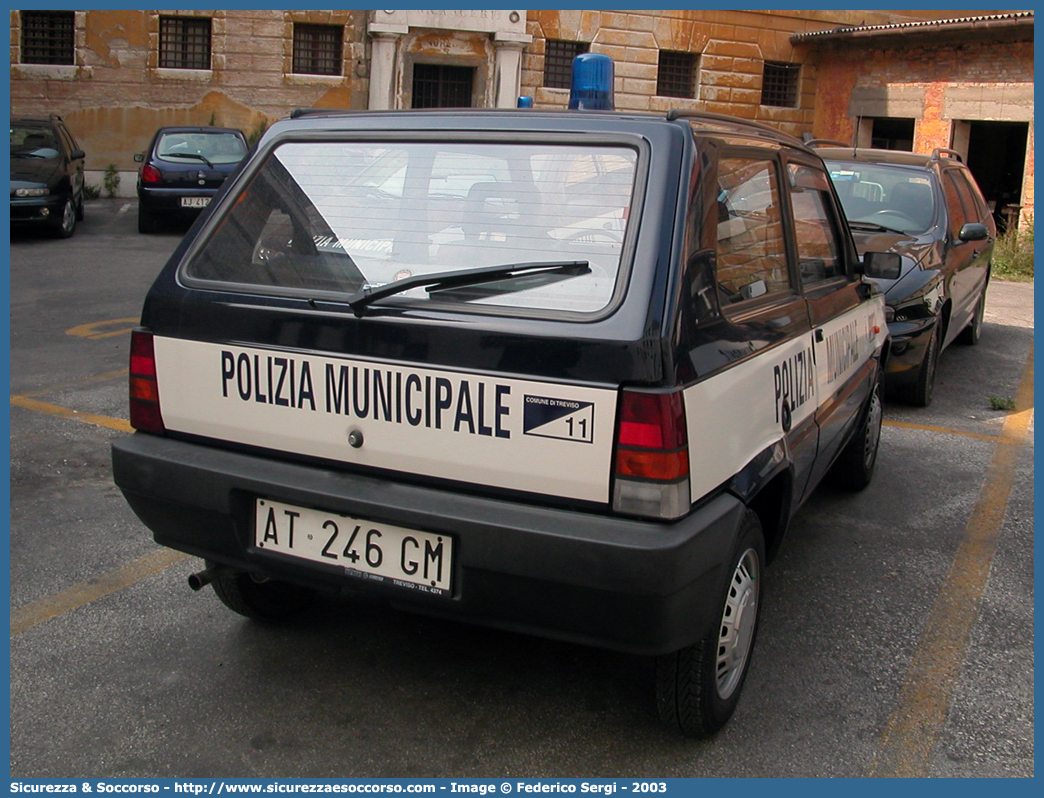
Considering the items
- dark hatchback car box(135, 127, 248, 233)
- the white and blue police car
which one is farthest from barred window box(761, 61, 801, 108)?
the white and blue police car

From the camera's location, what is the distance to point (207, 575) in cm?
305

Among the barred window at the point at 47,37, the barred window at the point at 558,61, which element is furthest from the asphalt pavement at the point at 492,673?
the barred window at the point at 558,61

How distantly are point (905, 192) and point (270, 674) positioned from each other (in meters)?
6.30

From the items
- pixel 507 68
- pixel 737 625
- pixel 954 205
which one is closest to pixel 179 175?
pixel 507 68

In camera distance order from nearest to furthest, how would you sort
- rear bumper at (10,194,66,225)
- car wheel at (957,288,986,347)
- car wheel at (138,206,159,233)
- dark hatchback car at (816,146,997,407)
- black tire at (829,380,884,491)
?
black tire at (829,380,884,491), dark hatchback car at (816,146,997,407), car wheel at (957,288,986,347), rear bumper at (10,194,66,225), car wheel at (138,206,159,233)

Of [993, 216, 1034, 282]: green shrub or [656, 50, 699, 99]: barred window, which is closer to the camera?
[993, 216, 1034, 282]: green shrub

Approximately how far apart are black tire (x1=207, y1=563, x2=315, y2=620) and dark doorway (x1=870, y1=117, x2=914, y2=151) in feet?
77.2

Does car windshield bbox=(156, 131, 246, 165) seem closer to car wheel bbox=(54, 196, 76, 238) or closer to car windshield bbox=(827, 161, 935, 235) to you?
car wheel bbox=(54, 196, 76, 238)

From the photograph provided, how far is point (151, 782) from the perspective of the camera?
8.62ft

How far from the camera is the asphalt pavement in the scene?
278 centimetres

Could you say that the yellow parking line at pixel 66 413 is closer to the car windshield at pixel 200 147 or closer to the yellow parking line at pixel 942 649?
the yellow parking line at pixel 942 649

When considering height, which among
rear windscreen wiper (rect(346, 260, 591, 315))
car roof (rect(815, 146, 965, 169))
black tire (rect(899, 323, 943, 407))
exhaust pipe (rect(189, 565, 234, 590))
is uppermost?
car roof (rect(815, 146, 965, 169))

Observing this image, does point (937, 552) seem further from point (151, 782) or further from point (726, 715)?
point (151, 782)

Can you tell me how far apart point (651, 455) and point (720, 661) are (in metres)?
0.78
